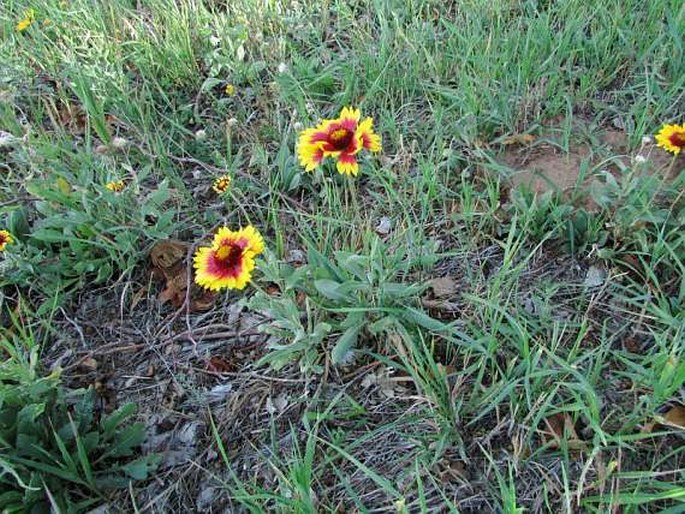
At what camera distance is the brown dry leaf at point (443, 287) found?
1.44m

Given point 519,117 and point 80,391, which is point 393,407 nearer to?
point 80,391

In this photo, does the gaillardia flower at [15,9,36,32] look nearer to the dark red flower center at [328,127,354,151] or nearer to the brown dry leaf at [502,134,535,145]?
the dark red flower center at [328,127,354,151]

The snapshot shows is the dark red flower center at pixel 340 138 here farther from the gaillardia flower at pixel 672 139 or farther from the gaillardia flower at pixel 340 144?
the gaillardia flower at pixel 672 139

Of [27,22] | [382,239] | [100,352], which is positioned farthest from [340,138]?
[27,22]

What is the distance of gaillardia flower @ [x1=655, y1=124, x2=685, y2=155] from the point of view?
1.48 m

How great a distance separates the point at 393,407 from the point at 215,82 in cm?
141

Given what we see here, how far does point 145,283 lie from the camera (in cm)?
162

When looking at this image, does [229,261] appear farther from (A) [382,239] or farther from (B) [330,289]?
(A) [382,239]

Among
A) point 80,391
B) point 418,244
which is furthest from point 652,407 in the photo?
point 80,391

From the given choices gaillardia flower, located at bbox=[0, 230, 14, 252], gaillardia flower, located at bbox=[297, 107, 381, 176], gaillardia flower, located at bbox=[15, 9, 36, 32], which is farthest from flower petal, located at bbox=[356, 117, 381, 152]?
gaillardia flower, located at bbox=[15, 9, 36, 32]

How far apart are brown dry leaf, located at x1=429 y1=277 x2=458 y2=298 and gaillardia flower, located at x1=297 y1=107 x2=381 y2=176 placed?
351 mm

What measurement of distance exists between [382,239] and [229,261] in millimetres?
488

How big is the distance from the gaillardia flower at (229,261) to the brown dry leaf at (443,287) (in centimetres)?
46

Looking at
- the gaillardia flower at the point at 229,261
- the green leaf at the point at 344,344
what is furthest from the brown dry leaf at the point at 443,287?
the gaillardia flower at the point at 229,261
